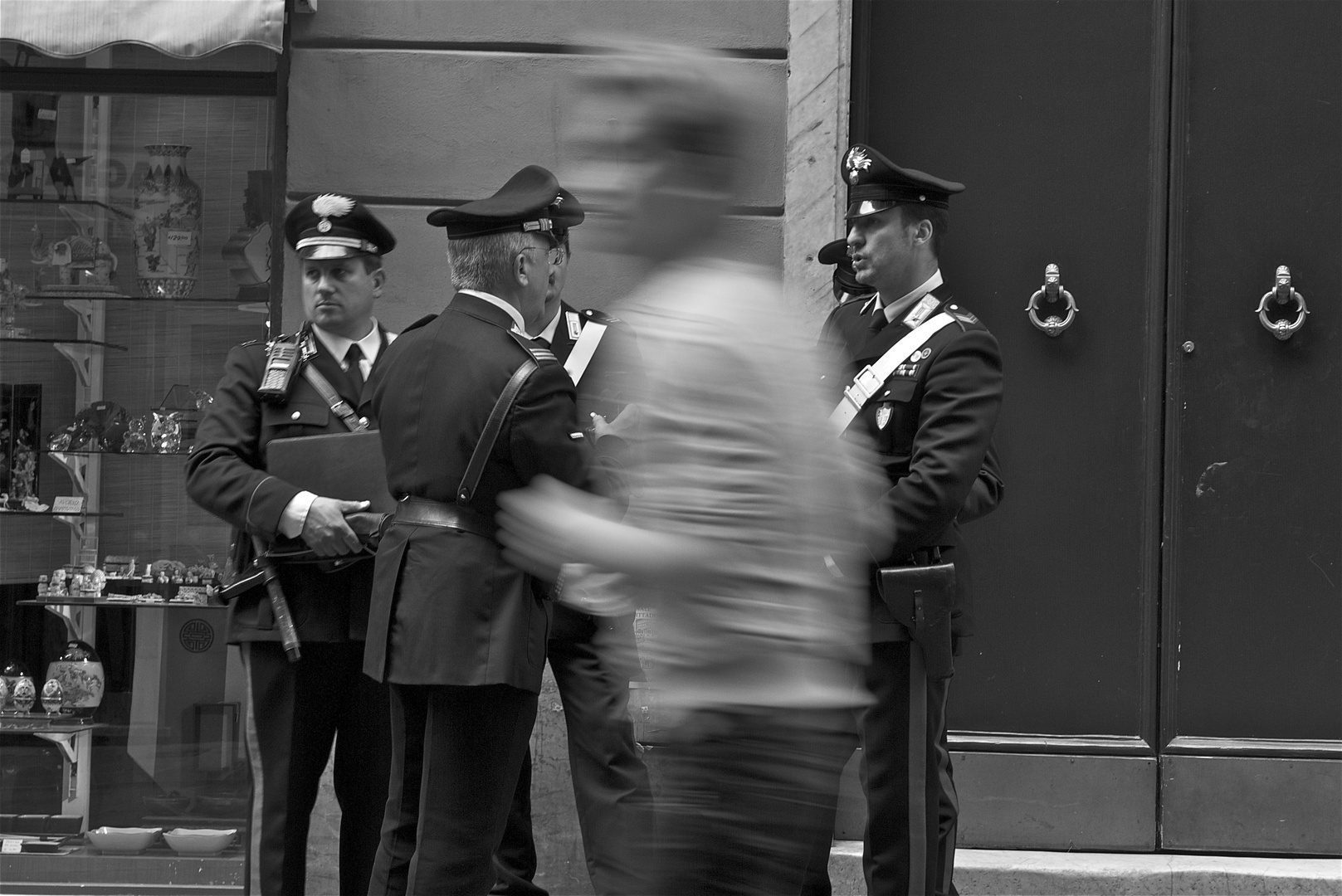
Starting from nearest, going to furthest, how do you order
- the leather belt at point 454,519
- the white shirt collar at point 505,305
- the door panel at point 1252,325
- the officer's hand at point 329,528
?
the leather belt at point 454,519, the white shirt collar at point 505,305, the officer's hand at point 329,528, the door panel at point 1252,325

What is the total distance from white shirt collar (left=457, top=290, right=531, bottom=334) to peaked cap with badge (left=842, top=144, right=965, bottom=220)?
3.60 feet

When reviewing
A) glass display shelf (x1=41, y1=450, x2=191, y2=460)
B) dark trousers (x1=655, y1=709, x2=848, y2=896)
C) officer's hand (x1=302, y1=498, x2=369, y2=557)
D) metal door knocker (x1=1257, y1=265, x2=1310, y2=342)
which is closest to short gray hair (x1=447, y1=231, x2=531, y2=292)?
officer's hand (x1=302, y1=498, x2=369, y2=557)

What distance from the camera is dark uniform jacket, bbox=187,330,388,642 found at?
13.8ft

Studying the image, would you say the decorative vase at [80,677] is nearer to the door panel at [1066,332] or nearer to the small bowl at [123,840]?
the small bowl at [123,840]

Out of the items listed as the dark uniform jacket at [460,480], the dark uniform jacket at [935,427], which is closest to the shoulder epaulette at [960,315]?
the dark uniform jacket at [935,427]

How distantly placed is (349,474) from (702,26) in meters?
2.22

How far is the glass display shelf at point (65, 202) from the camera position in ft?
19.1

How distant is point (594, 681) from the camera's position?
450cm

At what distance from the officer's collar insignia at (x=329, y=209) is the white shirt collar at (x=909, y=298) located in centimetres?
159

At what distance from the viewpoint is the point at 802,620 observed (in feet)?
7.88

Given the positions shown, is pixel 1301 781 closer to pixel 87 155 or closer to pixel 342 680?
pixel 342 680

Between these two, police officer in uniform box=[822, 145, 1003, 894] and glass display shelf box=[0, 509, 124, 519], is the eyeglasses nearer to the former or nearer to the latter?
police officer in uniform box=[822, 145, 1003, 894]

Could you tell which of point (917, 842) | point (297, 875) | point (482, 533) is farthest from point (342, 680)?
point (917, 842)

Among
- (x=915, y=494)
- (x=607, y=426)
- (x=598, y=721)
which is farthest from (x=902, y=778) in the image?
(x=607, y=426)
